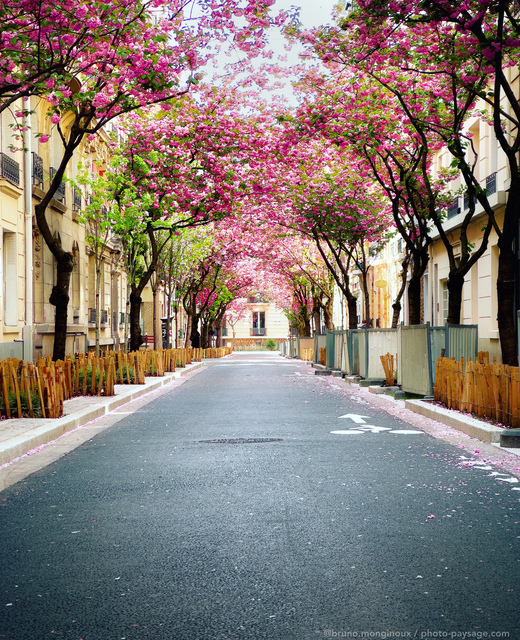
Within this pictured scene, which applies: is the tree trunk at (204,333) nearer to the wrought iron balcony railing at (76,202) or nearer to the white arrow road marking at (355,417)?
the wrought iron balcony railing at (76,202)

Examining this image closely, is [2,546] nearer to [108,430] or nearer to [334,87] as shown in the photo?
[108,430]

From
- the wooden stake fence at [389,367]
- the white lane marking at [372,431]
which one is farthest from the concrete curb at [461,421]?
the wooden stake fence at [389,367]

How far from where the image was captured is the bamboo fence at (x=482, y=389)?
9.70m

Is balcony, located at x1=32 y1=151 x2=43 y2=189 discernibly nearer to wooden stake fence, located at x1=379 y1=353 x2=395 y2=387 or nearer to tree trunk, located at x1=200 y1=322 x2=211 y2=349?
wooden stake fence, located at x1=379 y1=353 x2=395 y2=387

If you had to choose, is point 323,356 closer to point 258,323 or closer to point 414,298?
point 414,298

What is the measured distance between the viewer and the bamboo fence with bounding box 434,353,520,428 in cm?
970

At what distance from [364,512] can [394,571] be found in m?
1.39

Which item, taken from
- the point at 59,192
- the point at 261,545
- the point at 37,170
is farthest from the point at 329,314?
the point at 261,545

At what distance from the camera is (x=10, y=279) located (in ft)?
65.1

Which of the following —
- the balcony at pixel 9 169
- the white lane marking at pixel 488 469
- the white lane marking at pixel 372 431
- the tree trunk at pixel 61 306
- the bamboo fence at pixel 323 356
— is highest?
the balcony at pixel 9 169

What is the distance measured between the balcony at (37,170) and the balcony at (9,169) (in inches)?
56.1

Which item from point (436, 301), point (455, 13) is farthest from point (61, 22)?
point (436, 301)

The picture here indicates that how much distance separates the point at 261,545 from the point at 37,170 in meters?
19.0

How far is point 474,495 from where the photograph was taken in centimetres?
636
